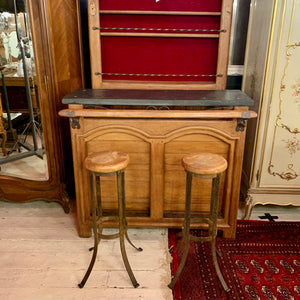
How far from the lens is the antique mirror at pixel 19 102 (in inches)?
89.6

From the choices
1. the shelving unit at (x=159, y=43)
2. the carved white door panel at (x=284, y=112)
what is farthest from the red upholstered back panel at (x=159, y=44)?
the carved white door panel at (x=284, y=112)

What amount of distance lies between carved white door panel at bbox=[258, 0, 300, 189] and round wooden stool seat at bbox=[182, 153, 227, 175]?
2.75 ft

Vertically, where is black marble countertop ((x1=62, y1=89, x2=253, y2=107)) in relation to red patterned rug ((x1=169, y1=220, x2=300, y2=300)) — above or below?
above

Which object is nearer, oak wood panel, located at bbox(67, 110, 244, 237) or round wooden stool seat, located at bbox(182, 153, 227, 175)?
round wooden stool seat, located at bbox(182, 153, 227, 175)

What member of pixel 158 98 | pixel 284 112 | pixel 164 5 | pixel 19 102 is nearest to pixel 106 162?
pixel 158 98

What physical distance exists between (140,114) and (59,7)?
43.0 inches

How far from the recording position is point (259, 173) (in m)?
2.52

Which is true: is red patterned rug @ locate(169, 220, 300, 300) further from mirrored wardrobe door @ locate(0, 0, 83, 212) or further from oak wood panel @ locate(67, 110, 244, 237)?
mirrored wardrobe door @ locate(0, 0, 83, 212)

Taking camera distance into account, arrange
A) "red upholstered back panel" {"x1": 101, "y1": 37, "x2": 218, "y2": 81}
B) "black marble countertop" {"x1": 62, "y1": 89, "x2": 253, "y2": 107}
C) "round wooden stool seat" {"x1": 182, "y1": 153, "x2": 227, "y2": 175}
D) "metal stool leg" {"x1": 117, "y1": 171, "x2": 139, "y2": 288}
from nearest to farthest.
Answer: "round wooden stool seat" {"x1": 182, "y1": 153, "x2": 227, "y2": 175} → "metal stool leg" {"x1": 117, "y1": 171, "x2": 139, "y2": 288} → "black marble countertop" {"x1": 62, "y1": 89, "x2": 253, "y2": 107} → "red upholstered back panel" {"x1": 101, "y1": 37, "x2": 218, "y2": 81}

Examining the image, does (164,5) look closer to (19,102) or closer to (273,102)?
(273,102)

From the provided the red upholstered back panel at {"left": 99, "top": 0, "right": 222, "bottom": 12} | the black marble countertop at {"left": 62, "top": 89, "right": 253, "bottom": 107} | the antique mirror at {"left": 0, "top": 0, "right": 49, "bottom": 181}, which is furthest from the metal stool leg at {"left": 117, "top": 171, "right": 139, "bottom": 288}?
the red upholstered back panel at {"left": 99, "top": 0, "right": 222, "bottom": 12}

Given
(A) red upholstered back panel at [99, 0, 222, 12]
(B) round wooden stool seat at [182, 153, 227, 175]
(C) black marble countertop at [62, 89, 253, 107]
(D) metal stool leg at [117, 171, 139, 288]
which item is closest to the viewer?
(B) round wooden stool seat at [182, 153, 227, 175]

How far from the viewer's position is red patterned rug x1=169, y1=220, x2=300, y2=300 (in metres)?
1.84

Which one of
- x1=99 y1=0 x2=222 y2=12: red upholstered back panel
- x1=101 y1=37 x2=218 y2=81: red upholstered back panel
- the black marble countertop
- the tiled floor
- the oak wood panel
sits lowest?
the tiled floor
